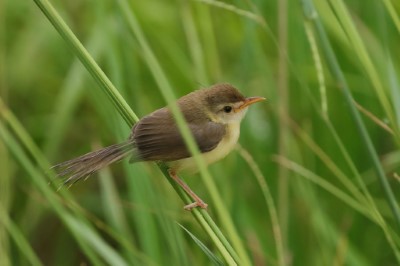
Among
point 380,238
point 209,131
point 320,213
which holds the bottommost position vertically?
point 380,238

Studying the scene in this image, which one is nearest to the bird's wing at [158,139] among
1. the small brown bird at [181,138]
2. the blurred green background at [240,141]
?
the small brown bird at [181,138]

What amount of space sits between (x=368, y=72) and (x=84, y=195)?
210 cm

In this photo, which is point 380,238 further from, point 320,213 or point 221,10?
point 221,10

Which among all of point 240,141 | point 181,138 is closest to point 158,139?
point 181,138

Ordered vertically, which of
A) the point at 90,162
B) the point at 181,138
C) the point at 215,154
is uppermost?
the point at 90,162

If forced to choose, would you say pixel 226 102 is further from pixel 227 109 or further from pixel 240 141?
pixel 240 141

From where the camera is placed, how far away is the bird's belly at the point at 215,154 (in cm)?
239

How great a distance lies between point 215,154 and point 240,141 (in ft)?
2.01

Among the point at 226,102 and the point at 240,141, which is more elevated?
the point at 226,102

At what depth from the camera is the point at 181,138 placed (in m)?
2.34

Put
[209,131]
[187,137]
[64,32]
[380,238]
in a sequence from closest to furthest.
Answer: [187,137], [64,32], [209,131], [380,238]

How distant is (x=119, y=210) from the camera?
2.92 metres

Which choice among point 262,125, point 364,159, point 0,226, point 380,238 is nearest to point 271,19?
point 262,125

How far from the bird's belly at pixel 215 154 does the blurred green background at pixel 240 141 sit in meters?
0.07
